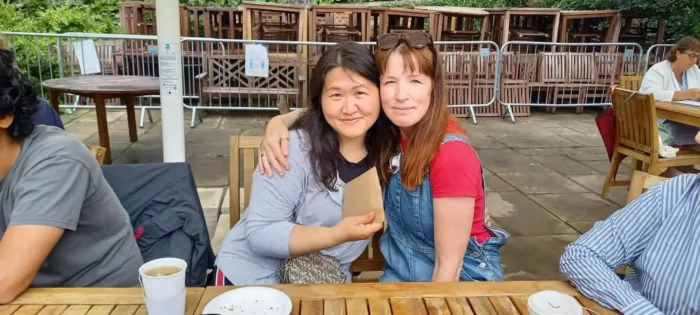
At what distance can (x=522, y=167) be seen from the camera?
18.3 feet

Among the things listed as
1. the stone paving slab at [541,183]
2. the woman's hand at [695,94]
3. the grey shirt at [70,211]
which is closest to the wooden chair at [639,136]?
the stone paving slab at [541,183]

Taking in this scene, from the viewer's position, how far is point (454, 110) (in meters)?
8.38

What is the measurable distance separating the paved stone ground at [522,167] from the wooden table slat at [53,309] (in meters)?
2.42

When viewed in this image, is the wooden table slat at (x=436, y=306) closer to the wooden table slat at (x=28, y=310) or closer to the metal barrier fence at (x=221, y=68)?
the wooden table slat at (x=28, y=310)

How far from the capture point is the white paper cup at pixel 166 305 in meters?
1.17

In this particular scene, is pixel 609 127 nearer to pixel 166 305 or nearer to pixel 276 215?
pixel 276 215

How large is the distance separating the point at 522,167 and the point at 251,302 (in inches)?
190

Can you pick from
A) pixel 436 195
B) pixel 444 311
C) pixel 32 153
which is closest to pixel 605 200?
pixel 436 195

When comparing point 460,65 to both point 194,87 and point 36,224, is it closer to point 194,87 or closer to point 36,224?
point 194,87

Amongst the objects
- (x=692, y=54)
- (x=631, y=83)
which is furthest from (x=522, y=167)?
(x=692, y=54)

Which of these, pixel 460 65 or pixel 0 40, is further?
pixel 460 65

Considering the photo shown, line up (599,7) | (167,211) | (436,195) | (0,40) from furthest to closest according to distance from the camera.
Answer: (599,7) → (0,40) → (167,211) → (436,195)

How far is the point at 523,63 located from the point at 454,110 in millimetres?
1324

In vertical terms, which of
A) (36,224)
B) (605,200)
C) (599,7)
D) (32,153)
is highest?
(599,7)
